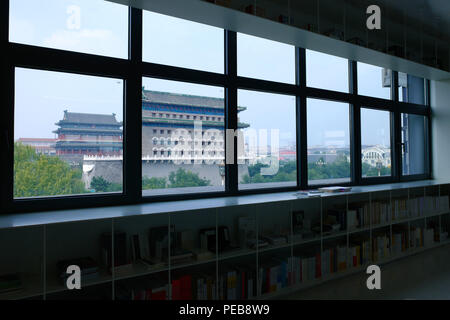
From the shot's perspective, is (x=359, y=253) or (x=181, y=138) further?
(x=359, y=253)

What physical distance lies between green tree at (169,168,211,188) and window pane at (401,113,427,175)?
3784mm

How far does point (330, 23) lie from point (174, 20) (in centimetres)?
229

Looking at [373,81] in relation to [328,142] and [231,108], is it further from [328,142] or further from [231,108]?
[231,108]

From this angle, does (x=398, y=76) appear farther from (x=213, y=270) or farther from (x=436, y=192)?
(x=213, y=270)

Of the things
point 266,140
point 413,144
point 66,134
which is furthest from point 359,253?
point 66,134

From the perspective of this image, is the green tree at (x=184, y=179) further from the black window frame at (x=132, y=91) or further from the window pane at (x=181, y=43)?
A: the window pane at (x=181, y=43)

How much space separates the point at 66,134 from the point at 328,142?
3.08 metres

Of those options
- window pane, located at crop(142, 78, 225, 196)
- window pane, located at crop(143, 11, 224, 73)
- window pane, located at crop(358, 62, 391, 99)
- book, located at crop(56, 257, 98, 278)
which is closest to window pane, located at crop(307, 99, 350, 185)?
window pane, located at crop(358, 62, 391, 99)

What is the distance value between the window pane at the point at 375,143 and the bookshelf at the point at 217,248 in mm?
528

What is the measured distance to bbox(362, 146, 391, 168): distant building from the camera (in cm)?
447

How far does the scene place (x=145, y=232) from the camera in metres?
2.54

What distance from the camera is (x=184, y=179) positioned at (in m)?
2.99

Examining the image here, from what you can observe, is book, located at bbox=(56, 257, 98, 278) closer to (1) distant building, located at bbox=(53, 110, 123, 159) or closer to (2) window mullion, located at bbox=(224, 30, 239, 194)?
(1) distant building, located at bbox=(53, 110, 123, 159)

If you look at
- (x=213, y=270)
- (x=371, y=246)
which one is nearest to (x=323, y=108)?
(x=371, y=246)
